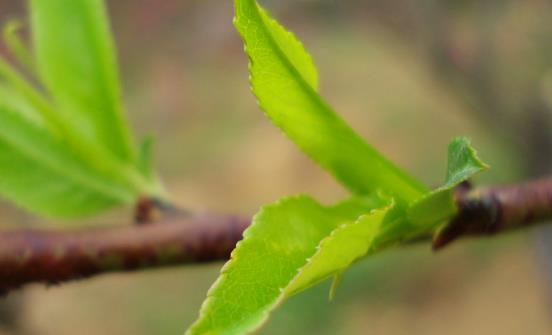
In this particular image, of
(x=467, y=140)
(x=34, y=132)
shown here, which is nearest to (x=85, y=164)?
(x=34, y=132)

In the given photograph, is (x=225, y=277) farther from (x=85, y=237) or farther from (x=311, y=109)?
(x=85, y=237)

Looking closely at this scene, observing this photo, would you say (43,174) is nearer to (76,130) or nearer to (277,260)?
(76,130)

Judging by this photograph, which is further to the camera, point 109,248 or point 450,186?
point 109,248

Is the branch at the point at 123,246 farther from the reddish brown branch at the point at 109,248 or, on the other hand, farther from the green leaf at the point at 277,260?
the green leaf at the point at 277,260

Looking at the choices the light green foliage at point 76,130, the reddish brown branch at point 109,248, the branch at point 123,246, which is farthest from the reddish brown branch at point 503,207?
the light green foliage at point 76,130

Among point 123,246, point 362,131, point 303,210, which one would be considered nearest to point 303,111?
point 303,210

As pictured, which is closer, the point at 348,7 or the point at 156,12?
the point at 348,7
